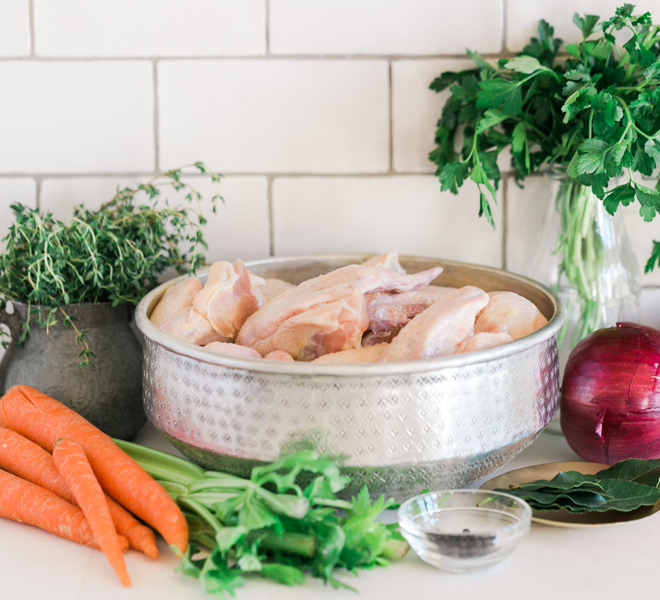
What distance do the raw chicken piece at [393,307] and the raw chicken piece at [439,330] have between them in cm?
9

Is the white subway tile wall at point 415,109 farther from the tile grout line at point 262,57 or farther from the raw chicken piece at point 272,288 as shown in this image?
the raw chicken piece at point 272,288

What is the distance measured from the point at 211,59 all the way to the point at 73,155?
0.99 ft

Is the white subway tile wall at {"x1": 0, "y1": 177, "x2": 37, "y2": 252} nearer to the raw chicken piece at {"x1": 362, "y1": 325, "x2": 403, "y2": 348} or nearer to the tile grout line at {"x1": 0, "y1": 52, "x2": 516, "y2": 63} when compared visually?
the tile grout line at {"x1": 0, "y1": 52, "x2": 516, "y2": 63}

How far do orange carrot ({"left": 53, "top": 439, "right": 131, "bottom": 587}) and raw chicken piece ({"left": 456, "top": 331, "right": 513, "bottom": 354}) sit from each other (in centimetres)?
42

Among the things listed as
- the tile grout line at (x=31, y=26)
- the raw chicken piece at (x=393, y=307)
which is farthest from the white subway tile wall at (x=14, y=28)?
the raw chicken piece at (x=393, y=307)

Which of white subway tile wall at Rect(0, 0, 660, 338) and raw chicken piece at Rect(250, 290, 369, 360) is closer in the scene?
raw chicken piece at Rect(250, 290, 369, 360)

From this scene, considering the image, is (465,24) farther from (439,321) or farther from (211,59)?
(439,321)

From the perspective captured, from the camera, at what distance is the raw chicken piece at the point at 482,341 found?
686 mm

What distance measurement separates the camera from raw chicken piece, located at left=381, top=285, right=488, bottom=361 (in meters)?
0.68

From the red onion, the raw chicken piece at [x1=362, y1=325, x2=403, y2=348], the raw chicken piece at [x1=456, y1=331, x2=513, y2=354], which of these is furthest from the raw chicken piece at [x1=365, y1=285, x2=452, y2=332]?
the red onion

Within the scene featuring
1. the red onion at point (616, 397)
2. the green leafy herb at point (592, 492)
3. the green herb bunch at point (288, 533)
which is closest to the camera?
the green herb bunch at point (288, 533)

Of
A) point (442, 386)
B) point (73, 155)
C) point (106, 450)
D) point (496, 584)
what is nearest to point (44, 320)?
point (106, 450)

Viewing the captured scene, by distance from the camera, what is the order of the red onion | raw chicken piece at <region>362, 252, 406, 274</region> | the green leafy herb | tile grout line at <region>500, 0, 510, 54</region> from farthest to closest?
1. tile grout line at <region>500, 0, 510, 54</region>
2. raw chicken piece at <region>362, 252, 406, 274</region>
3. the red onion
4. the green leafy herb

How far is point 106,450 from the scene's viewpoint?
77cm
